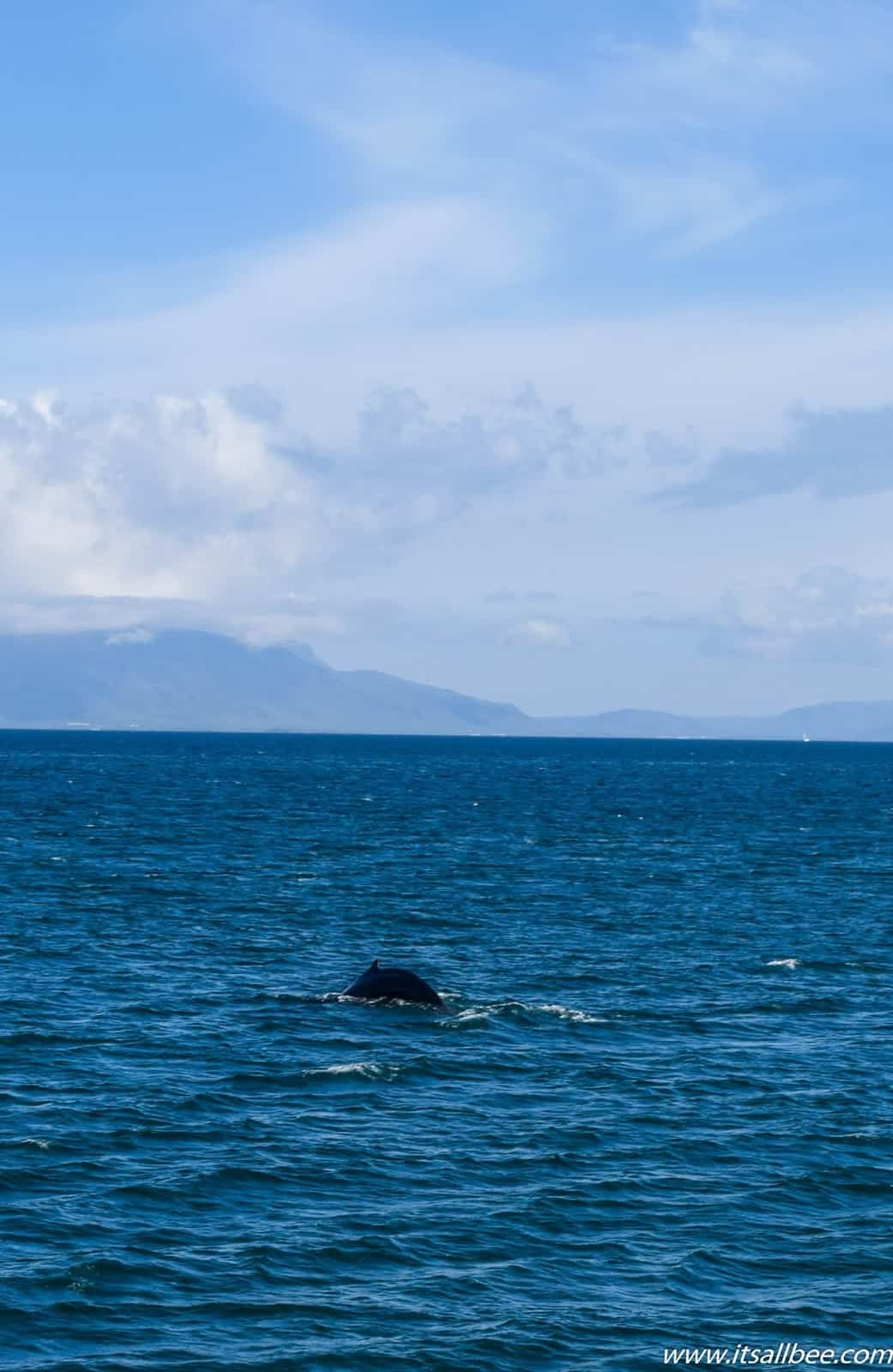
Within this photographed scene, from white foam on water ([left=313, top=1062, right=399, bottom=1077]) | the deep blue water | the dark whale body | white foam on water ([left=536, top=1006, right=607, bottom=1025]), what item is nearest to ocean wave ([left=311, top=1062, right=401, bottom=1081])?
white foam on water ([left=313, top=1062, right=399, bottom=1077])

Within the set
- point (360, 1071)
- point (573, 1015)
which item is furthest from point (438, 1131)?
point (573, 1015)

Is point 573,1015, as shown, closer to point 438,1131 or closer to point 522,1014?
point 522,1014

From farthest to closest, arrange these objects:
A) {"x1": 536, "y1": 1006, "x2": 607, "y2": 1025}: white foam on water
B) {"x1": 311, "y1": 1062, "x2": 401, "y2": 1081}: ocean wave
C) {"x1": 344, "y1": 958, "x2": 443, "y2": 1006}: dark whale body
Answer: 1. {"x1": 344, "y1": 958, "x2": 443, "y2": 1006}: dark whale body
2. {"x1": 536, "y1": 1006, "x2": 607, "y2": 1025}: white foam on water
3. {"x1": 311, "y1": 1062, "x2": 401, "y2": 1081}: ocean wave

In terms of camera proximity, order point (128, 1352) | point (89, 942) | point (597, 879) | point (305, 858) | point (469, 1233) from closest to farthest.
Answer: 1. point (128, 1352)
2. point (469, 1233)
3. point (89, 942)
4. point (597, 879)
5. point (305, 858)

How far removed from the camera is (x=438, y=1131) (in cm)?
3450

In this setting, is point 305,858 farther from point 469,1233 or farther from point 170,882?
point 469,1233

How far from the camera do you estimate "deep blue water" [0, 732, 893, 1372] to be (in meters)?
24.7

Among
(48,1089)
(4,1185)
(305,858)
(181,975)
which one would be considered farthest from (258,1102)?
(305,858)

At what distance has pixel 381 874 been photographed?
8825 cm

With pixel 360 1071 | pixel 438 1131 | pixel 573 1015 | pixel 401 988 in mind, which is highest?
pixel 401 988

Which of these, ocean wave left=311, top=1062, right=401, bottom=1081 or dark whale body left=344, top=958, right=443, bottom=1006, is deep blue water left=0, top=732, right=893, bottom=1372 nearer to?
ocean wave left=311, top=1062, right=401, bottom=1081

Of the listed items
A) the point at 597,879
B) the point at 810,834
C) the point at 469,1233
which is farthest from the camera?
the point at 810,834

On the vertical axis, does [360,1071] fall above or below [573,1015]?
below

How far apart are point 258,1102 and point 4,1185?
7470 millimetres
